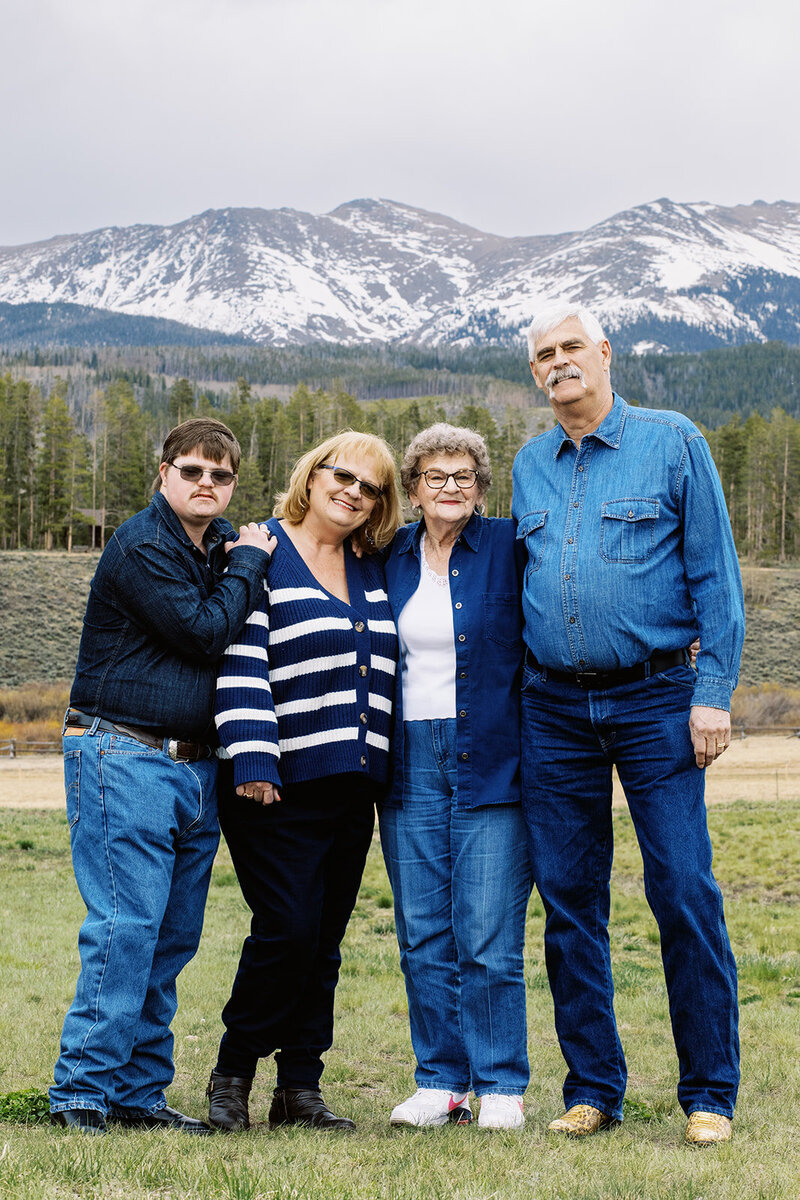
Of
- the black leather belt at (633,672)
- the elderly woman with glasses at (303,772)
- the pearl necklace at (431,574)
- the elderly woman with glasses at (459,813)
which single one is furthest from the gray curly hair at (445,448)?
the black leather belt at (633,672)

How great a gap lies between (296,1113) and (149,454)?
8076cm

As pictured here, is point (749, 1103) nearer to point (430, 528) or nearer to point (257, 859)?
point (257, 859)

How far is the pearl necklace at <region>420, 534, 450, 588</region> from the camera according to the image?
4.56 metres

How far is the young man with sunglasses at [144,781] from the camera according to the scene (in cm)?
383

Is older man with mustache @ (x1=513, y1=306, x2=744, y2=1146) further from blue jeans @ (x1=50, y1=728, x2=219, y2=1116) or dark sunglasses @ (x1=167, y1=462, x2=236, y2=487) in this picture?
blue jeans @ (x1=50, y1=728, x2=219, y2=1116)

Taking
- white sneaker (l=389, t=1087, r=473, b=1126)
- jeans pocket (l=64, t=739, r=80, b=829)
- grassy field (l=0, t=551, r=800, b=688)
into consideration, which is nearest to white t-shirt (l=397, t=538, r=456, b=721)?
jeans pocket (l=64, t=739, r=80, b=829)

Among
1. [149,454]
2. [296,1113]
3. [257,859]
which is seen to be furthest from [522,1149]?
[149,454]

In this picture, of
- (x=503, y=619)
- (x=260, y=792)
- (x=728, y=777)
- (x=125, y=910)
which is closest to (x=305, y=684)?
(x=260, y=792)

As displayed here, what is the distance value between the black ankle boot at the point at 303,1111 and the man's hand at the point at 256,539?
2198 millimetres

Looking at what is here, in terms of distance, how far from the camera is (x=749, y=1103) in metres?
4.67

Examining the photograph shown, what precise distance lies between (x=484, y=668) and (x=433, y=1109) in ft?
5.83

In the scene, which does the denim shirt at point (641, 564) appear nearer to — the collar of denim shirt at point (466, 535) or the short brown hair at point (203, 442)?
the collar of denim shirt at point (466, 535)

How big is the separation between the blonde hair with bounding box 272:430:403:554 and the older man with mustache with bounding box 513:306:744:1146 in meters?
0.67

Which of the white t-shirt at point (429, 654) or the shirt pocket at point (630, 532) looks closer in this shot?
the shirt pocket at point (630, 532)
